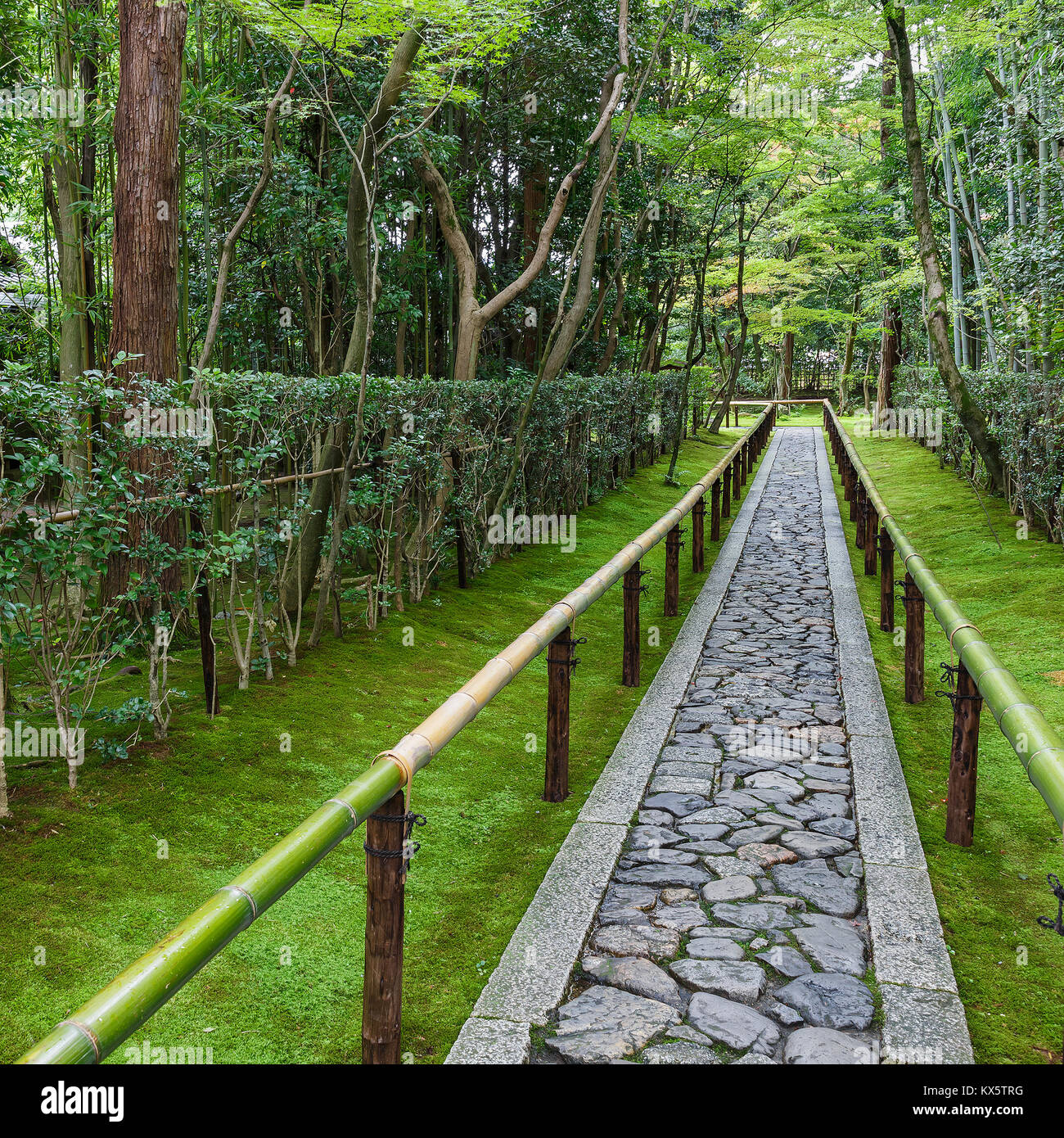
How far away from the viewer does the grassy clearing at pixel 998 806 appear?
2.62m

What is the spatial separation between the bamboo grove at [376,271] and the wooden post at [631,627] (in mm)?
1657

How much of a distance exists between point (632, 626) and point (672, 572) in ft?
5.65

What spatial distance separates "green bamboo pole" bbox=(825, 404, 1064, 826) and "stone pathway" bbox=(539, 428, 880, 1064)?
30.9 inches

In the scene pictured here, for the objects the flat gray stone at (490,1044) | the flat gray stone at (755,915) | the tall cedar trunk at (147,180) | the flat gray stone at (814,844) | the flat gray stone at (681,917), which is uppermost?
the tall cedar trunk at (147,180)

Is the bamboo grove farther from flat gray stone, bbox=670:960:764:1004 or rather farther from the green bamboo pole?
the green bamboo pole

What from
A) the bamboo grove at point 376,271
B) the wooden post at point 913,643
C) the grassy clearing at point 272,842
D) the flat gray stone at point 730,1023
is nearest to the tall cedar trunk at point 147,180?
the bamboo grove at point 376,271

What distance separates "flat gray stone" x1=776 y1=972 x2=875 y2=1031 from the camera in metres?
2.49

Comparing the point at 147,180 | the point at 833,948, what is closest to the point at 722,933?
the point at 833,948

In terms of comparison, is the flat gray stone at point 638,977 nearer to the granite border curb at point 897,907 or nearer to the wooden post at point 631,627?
the granite border curb at point 897,907

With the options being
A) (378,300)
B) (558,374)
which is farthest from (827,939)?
(558,374)

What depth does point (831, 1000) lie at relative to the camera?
2580 millimetres

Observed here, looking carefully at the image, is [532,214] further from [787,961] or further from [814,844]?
[787,961]
